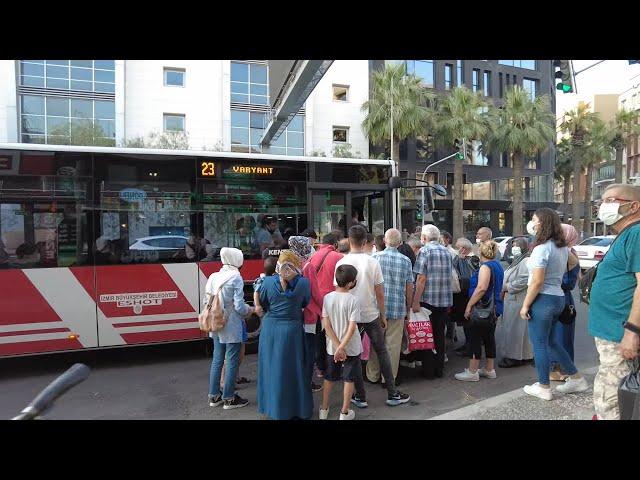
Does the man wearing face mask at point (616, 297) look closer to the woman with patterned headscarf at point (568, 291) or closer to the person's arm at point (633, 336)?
the person's arm at point (633, 336)

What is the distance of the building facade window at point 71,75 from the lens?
25.7 metres

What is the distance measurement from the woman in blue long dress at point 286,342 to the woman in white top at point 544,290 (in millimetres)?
2308

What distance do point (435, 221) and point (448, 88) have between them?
37.3 ft

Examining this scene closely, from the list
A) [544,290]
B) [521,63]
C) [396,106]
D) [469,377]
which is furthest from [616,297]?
[521,63]

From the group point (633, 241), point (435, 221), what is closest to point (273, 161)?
point (633, 241)

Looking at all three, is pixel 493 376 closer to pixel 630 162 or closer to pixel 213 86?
pixel 213 86

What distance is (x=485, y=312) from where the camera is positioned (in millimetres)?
5516

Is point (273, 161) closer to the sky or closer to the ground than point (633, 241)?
closer to the sky

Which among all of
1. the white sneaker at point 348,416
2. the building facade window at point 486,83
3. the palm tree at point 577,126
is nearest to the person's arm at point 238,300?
the white sneaker at point 348,416

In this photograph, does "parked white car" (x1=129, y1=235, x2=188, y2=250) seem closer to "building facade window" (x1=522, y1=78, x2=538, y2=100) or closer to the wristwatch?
the wristwatch

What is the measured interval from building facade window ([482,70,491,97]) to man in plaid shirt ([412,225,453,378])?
39.3 meters

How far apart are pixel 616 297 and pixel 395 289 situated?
2363 mm

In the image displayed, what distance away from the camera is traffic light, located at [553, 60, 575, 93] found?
32.6 feet

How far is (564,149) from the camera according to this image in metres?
48.0
